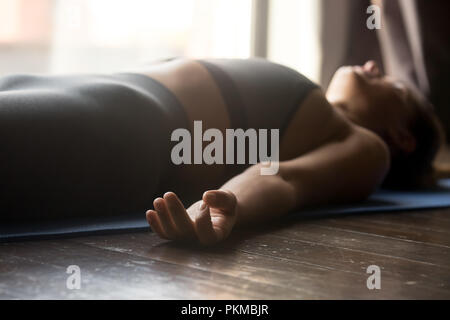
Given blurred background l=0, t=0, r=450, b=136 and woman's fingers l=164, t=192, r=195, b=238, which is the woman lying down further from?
blurred background l=0, t=0, r=450, b=136

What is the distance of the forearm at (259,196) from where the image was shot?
1.34 m

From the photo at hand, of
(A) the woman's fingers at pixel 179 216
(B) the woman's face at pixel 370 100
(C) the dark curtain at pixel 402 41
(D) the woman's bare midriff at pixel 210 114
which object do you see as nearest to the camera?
(A) the woman's fingers at pixel 179 216

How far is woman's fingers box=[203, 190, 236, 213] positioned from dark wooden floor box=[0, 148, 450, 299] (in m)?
0.06

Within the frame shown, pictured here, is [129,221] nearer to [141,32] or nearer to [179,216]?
[179,216]

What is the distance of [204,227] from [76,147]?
30 centimetres

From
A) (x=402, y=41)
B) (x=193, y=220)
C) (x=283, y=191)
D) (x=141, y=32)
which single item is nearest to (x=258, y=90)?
(x=283, y=191)

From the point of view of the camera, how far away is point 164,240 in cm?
122

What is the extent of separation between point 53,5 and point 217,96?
831 mm

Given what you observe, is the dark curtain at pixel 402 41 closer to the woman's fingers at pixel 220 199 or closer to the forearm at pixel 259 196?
the forearm at pixel 259 196

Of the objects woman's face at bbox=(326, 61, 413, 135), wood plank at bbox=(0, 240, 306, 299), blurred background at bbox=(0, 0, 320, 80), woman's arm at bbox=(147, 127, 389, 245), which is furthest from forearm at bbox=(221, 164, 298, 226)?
blurred background at bbox=(0, 0, 320, 80)

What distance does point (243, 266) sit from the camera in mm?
1068

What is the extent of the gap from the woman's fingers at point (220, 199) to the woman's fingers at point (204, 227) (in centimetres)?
2

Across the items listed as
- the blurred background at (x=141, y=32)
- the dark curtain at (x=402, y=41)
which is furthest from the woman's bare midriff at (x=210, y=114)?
the dark curtain at (x=402, y=41)
